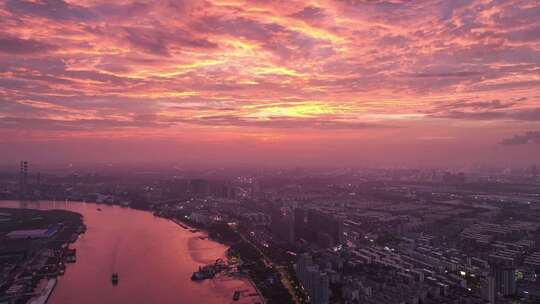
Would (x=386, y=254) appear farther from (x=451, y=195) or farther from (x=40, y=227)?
(x=451, y=195)

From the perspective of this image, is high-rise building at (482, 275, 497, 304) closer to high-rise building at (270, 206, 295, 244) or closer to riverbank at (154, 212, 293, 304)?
riverbank at (154, 212, 293, 304)

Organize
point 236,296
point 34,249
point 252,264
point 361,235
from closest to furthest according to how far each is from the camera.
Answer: point 236,296
point 252,264
point 34,249
point 361,235

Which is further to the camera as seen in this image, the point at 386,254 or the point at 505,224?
the point at 505,224

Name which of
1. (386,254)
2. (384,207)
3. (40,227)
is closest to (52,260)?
(40,227)

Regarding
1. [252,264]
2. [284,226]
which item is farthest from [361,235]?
[252,264]

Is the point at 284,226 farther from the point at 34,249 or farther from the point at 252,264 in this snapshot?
the point at 34,249

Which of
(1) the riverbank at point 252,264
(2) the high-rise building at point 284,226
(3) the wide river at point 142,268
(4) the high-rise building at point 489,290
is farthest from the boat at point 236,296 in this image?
(2) the high-rise building at point 284,226
